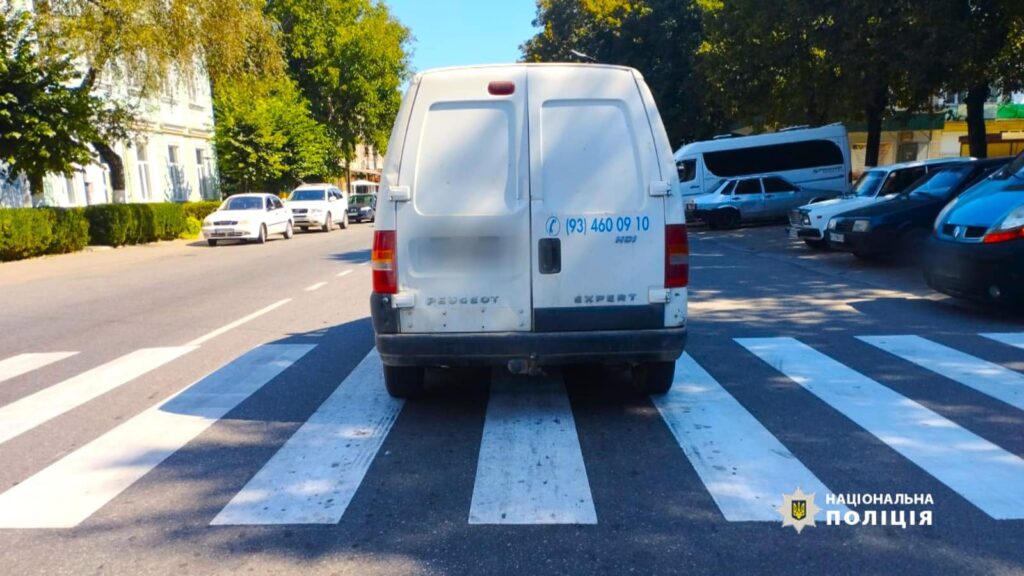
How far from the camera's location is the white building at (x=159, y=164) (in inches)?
937

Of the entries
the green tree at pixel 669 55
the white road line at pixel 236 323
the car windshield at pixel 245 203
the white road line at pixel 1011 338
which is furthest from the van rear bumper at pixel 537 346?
the green tree at pixel 669 55

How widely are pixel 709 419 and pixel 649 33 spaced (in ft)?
114

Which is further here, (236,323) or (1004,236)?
(236,323)

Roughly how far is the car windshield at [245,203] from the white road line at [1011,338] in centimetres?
2163

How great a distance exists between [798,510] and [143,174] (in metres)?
31.1

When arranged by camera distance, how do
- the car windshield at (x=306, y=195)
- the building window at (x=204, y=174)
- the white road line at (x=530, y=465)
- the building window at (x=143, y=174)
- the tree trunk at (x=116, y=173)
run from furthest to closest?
1. the building window at (x=204, y=174)
2. the car windshield at (x=306, y=195)
3. the building window at (x=143, y=174)
4. the tree trunk at (x=116, y=173)
5. the white road line at (x=530, y=465)

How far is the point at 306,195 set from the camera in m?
30.7

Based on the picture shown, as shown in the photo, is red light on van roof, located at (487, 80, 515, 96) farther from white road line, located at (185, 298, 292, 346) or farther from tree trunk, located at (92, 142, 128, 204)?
tree trunk, located at (92, 142, 128, 204)

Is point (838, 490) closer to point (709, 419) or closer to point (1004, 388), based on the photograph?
point (709, 419)

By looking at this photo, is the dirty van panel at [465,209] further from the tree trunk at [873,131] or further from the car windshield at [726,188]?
the tree trunk at [873,131]

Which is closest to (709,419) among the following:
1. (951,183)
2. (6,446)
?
(6,446)

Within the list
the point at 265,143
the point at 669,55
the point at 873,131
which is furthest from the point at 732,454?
the point at 669,55

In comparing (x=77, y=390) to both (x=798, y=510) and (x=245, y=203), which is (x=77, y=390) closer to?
(x=798, y=510)

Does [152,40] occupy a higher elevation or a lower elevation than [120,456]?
higher
